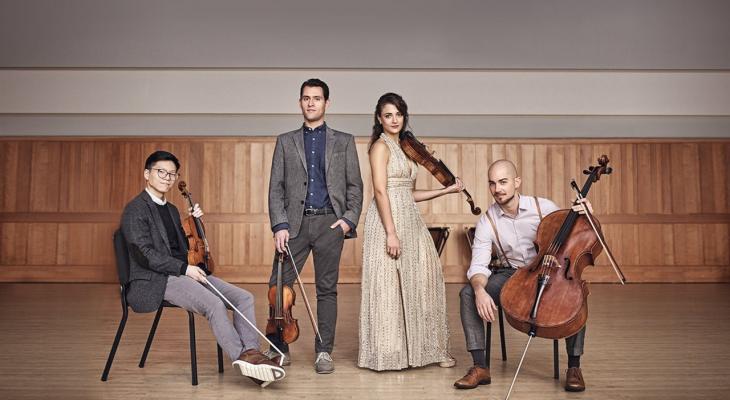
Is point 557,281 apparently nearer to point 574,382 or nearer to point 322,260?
point 574,382

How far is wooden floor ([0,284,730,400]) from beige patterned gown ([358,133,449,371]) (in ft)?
0.36

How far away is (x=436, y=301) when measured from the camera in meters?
3.24

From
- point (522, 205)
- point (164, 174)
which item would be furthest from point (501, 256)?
point (164, 174)

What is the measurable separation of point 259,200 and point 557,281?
520cm

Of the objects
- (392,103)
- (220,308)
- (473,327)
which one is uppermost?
(392,103)

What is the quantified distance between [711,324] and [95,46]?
6790mm

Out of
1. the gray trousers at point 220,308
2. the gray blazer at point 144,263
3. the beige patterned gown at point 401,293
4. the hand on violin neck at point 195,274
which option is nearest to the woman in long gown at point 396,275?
the beige patterned gown at point 401,293

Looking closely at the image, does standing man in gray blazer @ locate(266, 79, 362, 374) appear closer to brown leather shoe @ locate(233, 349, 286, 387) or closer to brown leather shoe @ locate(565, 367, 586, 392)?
brown leather shoe @ locate(233, 349, 286, 387)

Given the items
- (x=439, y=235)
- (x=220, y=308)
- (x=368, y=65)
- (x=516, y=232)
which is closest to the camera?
(x=220, y=308)

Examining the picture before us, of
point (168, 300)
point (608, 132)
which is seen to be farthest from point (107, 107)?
point (608, 132)

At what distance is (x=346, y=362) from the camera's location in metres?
3.38

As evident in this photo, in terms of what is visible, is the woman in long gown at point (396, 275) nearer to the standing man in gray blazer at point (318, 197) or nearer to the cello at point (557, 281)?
the standing man in gray blazer at point (318, 197)

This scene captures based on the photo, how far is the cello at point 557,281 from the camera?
245 cm

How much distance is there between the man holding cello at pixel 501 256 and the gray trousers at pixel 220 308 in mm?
1031
